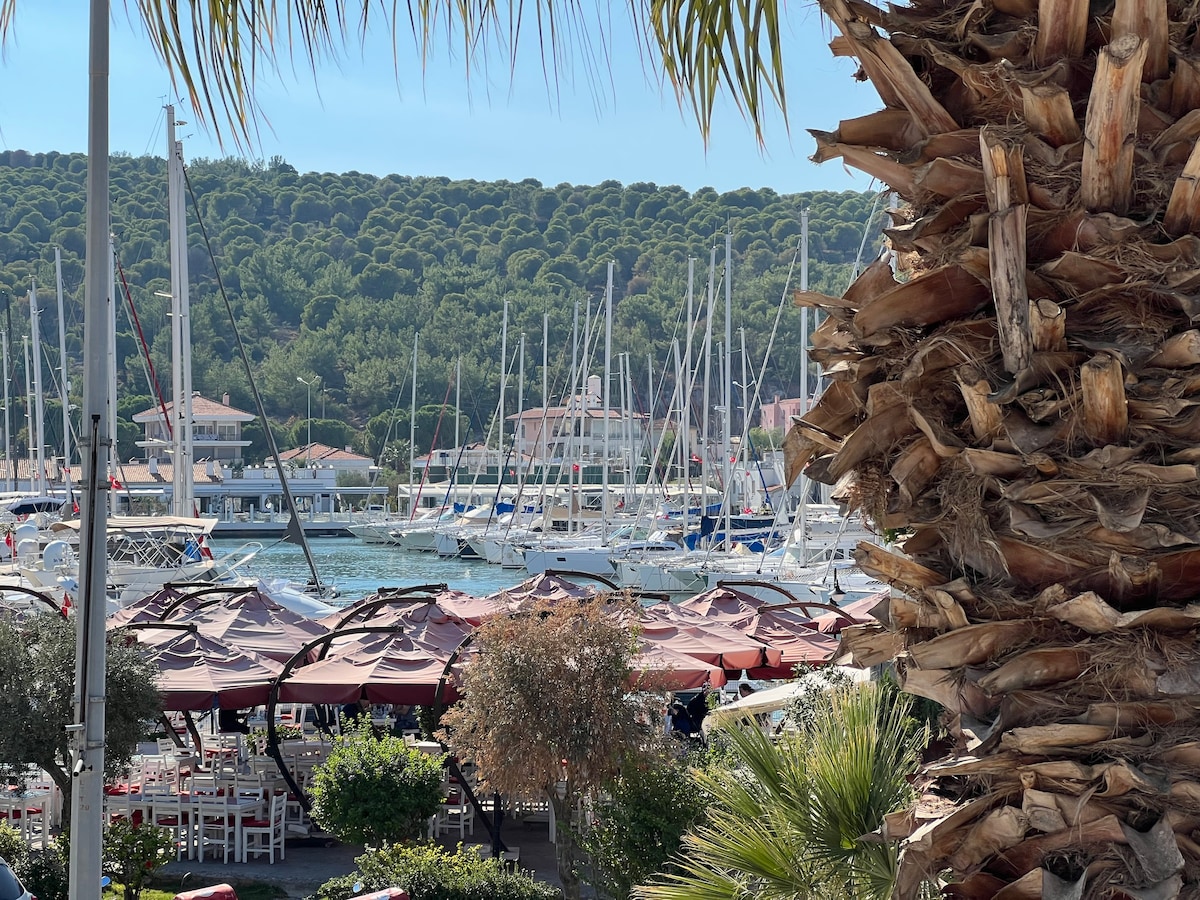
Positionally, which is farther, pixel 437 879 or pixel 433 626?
pixel 433 626

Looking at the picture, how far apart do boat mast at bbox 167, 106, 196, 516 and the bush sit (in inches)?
751

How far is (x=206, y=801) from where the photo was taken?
45.7ft

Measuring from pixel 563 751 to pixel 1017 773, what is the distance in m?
7.78

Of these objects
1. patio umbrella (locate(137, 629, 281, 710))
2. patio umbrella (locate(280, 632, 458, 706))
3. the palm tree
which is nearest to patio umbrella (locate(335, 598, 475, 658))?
patio umbrella (locate(280, 632, 458, 706))

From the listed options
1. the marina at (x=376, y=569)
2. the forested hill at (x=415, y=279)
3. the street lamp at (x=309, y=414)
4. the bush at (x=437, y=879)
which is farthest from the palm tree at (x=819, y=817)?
the street lamp at (x=309, y=414)

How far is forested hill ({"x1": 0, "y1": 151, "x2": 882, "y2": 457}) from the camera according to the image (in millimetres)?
85812

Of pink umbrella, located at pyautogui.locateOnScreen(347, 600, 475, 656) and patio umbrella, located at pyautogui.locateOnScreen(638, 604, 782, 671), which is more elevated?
pink umbrella, located at pyautogui.locateOnScreen(347, 600, 475, 656)

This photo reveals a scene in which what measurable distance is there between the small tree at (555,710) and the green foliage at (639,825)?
20.2 inches

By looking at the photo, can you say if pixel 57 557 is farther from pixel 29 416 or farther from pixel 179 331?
pixel 29 416

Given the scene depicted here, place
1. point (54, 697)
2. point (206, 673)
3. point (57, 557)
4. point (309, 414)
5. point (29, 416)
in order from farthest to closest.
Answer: point (309, 414) < point (29, 416) < point (57, 557) < point (206, 673) < point (54, 697)

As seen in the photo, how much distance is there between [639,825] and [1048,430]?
7180 mm

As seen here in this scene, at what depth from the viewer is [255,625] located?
17984mm

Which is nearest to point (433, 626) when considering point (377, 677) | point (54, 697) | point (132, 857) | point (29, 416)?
point (377, 677)

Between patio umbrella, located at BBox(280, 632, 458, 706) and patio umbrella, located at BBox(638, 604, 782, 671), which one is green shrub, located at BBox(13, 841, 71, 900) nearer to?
Result: patio umbrella, located at BBox(280, 632, 458, 706)
